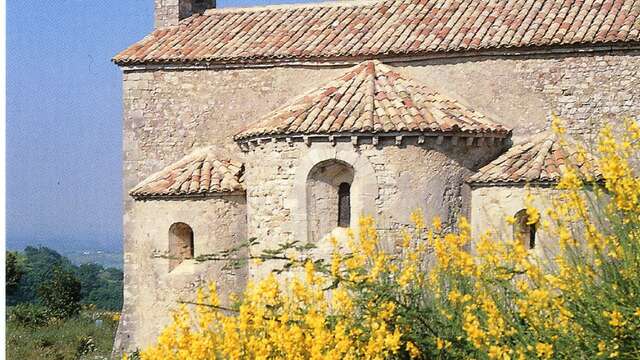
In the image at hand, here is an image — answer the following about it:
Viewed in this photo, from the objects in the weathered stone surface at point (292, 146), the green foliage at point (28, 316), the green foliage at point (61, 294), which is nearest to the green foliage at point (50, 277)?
the green foliage at point (61, 294)

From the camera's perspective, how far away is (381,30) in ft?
64.1

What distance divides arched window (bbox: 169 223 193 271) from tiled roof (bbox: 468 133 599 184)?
4675 millimetres

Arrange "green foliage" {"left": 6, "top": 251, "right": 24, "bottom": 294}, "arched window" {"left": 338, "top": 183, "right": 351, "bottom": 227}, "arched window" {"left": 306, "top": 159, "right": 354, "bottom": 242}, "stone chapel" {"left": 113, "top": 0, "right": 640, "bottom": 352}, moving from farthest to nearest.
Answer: "green foliage" {"left": 6, "top": 251, "right": 24, "bottom": 294} < "arched window" {"left": 338, "top": 183, "right": 351, "bottom": 227} < "arched window" {"left": 306, "top": 159, "right": 354, "bottom": 242} < "stone chapel" {"left": 113, "top": 0, "right": 640, "bottom": 352}

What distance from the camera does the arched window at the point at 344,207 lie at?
1723cm

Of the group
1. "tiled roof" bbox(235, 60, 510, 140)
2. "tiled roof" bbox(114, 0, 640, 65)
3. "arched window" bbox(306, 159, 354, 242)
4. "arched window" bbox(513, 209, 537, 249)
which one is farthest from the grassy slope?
"arched window" bbox(513, 209, 537, 249)

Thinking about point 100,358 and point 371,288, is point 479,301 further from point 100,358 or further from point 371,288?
point 100,358

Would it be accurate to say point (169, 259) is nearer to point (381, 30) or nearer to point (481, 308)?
point (381, 30)

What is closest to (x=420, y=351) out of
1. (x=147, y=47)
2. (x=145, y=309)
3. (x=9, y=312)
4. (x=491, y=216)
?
(x=491, y=216)

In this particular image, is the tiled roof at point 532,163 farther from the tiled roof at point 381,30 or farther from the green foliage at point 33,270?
the green foliage at point 33,270

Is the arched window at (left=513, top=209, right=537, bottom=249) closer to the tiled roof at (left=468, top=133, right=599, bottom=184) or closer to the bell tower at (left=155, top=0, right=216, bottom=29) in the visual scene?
the tiled roof at (left=468, top=133, right=599, bottom=184)

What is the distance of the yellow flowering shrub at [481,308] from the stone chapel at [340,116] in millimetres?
6354

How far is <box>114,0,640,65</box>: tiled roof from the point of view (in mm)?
17953

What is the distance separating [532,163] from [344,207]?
2762 millimetres

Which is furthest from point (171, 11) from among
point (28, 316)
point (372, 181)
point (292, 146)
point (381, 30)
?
point (28, 316)
